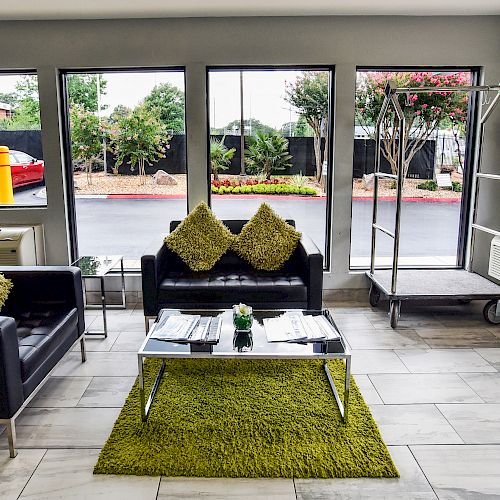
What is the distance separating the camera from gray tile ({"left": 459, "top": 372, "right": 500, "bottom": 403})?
125 inches

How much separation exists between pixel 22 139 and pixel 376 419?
13.2 ft

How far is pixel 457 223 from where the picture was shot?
17.0 feet

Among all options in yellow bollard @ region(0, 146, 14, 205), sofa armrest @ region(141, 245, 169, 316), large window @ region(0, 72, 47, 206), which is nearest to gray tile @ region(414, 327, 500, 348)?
sofa armrest @ region(141, 245, 169, 316)

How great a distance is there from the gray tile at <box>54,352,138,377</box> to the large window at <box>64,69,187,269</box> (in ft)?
4.39

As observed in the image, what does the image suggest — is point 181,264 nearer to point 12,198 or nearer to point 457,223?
point 12,198

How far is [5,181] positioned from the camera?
502 cm

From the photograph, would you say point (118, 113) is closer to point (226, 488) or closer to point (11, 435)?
point (11, 435)

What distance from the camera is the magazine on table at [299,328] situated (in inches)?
117

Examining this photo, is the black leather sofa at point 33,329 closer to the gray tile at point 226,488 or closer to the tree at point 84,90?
the gray tile at point 226,488

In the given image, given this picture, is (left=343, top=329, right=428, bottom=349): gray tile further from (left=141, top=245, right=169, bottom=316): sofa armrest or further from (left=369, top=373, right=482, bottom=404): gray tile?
(left=141, top=245, right=169, bottom=316): sofa armrest

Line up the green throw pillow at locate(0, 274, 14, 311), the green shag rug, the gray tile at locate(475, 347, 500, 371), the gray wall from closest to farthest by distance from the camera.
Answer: the green shag rug, the green throw pillow at locate(0, 274, 14, 311), the gray tile at locate(475, 347, 500, 371), the gray wall

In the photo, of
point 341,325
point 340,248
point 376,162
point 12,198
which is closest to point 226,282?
point 341,325

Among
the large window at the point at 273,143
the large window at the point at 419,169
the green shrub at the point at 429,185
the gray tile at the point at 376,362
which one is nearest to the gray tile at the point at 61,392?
the gray tile at the point at 376,362

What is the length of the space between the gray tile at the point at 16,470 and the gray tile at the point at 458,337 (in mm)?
2858
